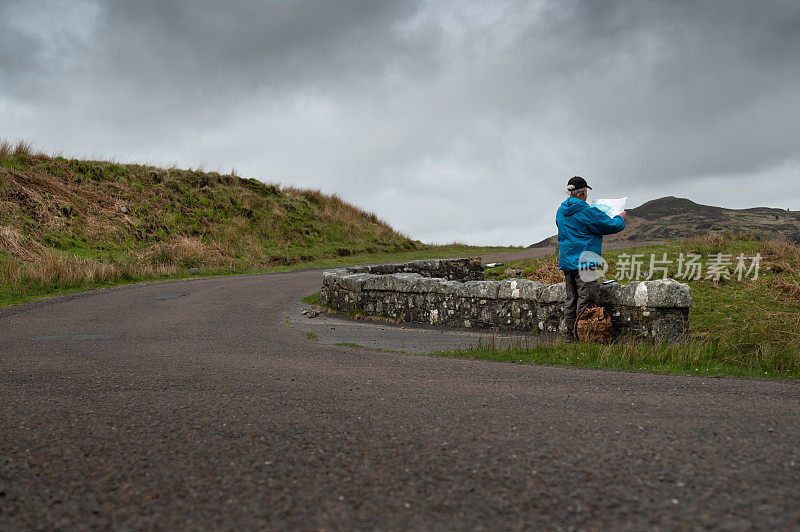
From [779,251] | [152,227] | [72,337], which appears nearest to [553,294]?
[72,337]

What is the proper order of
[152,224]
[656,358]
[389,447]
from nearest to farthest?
[389,447], [656,358], [152,224]

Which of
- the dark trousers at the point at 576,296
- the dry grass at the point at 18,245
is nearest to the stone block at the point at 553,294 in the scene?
the dark trousers at the point at 576,296

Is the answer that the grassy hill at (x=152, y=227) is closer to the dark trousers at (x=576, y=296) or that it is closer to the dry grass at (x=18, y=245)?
the dry grass at (x=18, y=245)

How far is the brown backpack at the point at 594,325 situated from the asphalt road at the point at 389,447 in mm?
2052

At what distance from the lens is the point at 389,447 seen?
3.57 m

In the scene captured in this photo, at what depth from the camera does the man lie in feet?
27.5

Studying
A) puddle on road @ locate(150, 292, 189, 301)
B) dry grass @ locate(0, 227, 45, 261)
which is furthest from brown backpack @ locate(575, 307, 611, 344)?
dry grass @ locate(0, 227, 45, 261)

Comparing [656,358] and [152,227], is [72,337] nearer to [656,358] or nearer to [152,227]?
[656,358]

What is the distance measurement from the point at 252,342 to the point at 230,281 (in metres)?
10.7

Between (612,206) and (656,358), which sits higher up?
(612,206)

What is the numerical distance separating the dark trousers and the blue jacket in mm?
269

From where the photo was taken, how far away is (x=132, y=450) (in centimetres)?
357

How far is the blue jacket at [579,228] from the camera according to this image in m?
8.36

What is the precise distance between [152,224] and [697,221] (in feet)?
96.6
